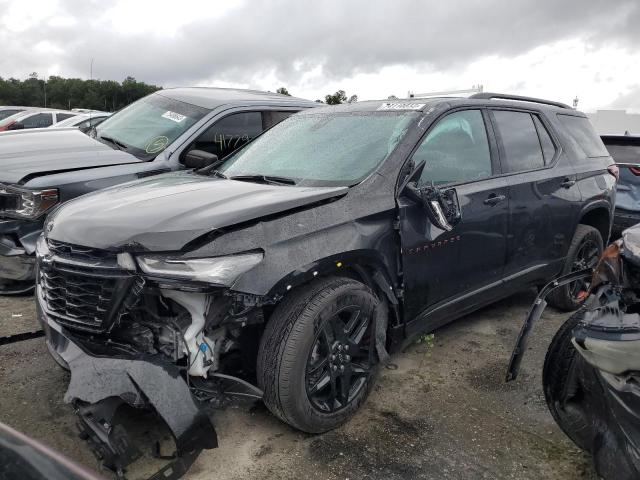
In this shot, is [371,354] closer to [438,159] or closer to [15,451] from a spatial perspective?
[438,159]

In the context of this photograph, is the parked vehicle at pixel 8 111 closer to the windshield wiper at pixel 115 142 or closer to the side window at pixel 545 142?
the windshield wiper at pixel 115 142

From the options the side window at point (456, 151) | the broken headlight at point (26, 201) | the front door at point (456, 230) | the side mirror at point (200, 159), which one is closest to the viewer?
the front door at point (456, 230)

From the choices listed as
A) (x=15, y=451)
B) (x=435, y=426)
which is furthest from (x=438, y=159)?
(x=15, y=451)

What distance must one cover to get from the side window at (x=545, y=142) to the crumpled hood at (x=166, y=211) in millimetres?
2134

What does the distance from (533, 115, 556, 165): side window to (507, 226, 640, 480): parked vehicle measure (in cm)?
184

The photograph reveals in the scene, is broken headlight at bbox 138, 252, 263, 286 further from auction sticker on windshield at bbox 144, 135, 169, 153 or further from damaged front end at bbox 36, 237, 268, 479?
auction sticker on windshield at bbox 144, 135, 169, 153

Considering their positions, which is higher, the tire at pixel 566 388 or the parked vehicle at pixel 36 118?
the parked vehicle at pixel 36 118

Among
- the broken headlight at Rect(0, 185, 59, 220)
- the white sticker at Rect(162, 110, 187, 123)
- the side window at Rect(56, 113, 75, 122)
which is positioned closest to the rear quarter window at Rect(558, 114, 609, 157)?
the white sticker at Rect(162, 110, 187, 123)

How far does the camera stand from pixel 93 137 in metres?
5.39

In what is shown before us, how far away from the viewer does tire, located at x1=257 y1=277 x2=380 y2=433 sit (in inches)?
97.8

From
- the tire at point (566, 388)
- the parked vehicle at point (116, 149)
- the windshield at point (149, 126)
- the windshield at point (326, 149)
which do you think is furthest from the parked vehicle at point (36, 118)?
the tire at point (566, 388)

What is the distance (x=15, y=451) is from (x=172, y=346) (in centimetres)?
113

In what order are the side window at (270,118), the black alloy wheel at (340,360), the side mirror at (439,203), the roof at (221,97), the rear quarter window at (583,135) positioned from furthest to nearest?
the side window at (270,118) < the roof at (221,97) < the rear quarter window at (583,135) < the side mirror at (439,203) < the black alloy wheel at (340,360)

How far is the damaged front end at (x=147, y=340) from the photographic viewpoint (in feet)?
7.09
